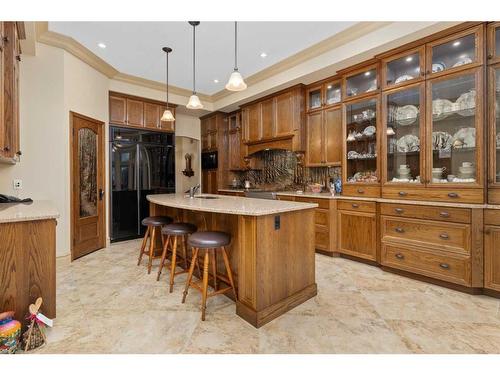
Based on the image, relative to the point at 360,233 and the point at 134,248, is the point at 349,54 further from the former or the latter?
the point at 134,248

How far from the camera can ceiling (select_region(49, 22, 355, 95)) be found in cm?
291

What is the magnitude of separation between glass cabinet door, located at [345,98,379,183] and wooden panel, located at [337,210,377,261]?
1.68 ft

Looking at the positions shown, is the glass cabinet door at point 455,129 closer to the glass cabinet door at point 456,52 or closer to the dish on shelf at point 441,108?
the dish on shelf at point 441,108

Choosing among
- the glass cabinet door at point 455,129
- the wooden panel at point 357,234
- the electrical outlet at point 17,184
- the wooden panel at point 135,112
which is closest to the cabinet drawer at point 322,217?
the wooden panel at point 357,234

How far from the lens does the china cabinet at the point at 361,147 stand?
10.8 ft

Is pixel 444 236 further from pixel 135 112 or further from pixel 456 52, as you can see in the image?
pixel 135 112

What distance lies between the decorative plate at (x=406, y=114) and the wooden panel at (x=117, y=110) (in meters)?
4.46

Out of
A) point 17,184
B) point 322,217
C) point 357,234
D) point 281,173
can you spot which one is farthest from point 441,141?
point 17,184

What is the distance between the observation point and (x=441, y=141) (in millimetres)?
2729

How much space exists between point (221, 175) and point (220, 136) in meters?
0.94

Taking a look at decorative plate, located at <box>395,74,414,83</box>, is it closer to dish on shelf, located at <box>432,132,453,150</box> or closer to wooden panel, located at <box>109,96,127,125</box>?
dish on shelf, located at <box>432,132,453,150</box>

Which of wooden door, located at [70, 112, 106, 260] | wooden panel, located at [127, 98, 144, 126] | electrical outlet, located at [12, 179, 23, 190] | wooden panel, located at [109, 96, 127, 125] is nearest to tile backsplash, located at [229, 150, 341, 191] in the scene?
wooden panel, located at [127, 98, 144, 126]

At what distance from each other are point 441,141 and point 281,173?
2.74 m

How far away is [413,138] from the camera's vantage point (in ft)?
9.74
